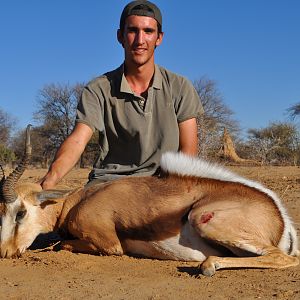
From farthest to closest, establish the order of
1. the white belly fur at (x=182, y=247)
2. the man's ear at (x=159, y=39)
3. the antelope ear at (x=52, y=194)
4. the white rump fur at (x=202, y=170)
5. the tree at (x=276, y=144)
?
the tree at (x=276, y=144) → the man's ear at (x=159, y=39) → the antelope ear at (x=52, y=194) → the white rump fur at (x=202, y=170) → the white belly fur at (x=182, y=247)

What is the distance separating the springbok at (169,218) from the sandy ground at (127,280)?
12cm

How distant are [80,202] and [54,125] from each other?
109 ft

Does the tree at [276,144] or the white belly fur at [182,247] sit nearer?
the white belly fur at [182,247]

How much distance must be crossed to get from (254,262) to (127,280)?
957 millimetres

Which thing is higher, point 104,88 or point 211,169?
point 104,88

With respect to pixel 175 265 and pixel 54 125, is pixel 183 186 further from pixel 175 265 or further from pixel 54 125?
pixel 54 125

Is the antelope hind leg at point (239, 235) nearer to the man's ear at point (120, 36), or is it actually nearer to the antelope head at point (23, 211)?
the antelope head at point (23, 211)

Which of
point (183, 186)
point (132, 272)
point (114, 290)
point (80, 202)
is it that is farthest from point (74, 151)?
point (114, 290)

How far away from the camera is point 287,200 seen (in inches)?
351

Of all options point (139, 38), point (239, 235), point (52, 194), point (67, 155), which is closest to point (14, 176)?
point (52, 194)

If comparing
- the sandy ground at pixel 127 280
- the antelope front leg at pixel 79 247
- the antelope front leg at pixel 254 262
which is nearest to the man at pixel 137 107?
the antelope front leg at pixel 79 247

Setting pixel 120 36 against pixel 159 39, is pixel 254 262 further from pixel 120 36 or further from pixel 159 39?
pixel 120 36

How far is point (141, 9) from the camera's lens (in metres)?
5.47

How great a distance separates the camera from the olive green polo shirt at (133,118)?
5559 mm
